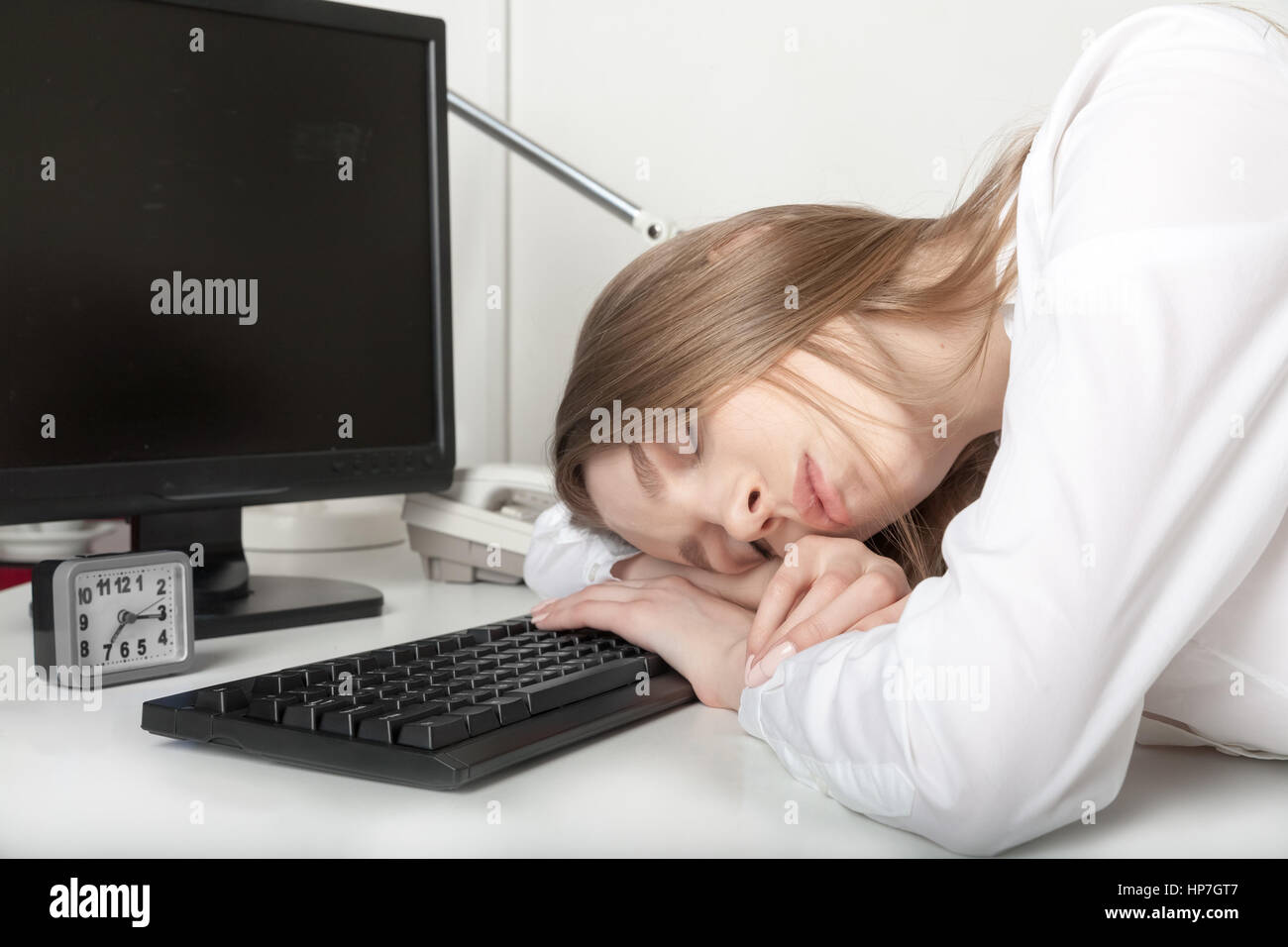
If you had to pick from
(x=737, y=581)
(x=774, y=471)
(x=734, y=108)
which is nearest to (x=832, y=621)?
Result: (x=774, y=471)

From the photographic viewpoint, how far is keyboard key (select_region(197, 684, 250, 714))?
0.64m

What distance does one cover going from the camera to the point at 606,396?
0.86 m

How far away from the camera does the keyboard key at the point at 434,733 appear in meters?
0.58

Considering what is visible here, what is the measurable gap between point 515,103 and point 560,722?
1153 mm

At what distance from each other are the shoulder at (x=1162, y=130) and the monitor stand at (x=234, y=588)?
0.67 metres

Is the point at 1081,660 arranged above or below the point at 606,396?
below

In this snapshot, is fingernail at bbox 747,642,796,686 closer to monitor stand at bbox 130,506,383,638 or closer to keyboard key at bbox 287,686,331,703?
keyboard key at bbox 287,686,331,703

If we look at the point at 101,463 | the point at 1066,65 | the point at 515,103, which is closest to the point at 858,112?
the point at 1066,65

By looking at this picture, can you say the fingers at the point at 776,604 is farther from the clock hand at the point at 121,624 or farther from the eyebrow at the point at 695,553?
the clock hand at the point at 121,624

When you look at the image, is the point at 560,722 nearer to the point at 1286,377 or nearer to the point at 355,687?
the point at 355,687

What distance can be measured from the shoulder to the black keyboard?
0.36 metres

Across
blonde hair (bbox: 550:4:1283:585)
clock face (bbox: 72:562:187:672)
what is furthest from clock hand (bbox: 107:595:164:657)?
blonde hair (bbox: 550:4:1283:585)

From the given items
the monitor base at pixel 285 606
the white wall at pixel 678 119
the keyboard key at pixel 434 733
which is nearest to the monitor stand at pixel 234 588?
the monitor base at pixel 285 606
